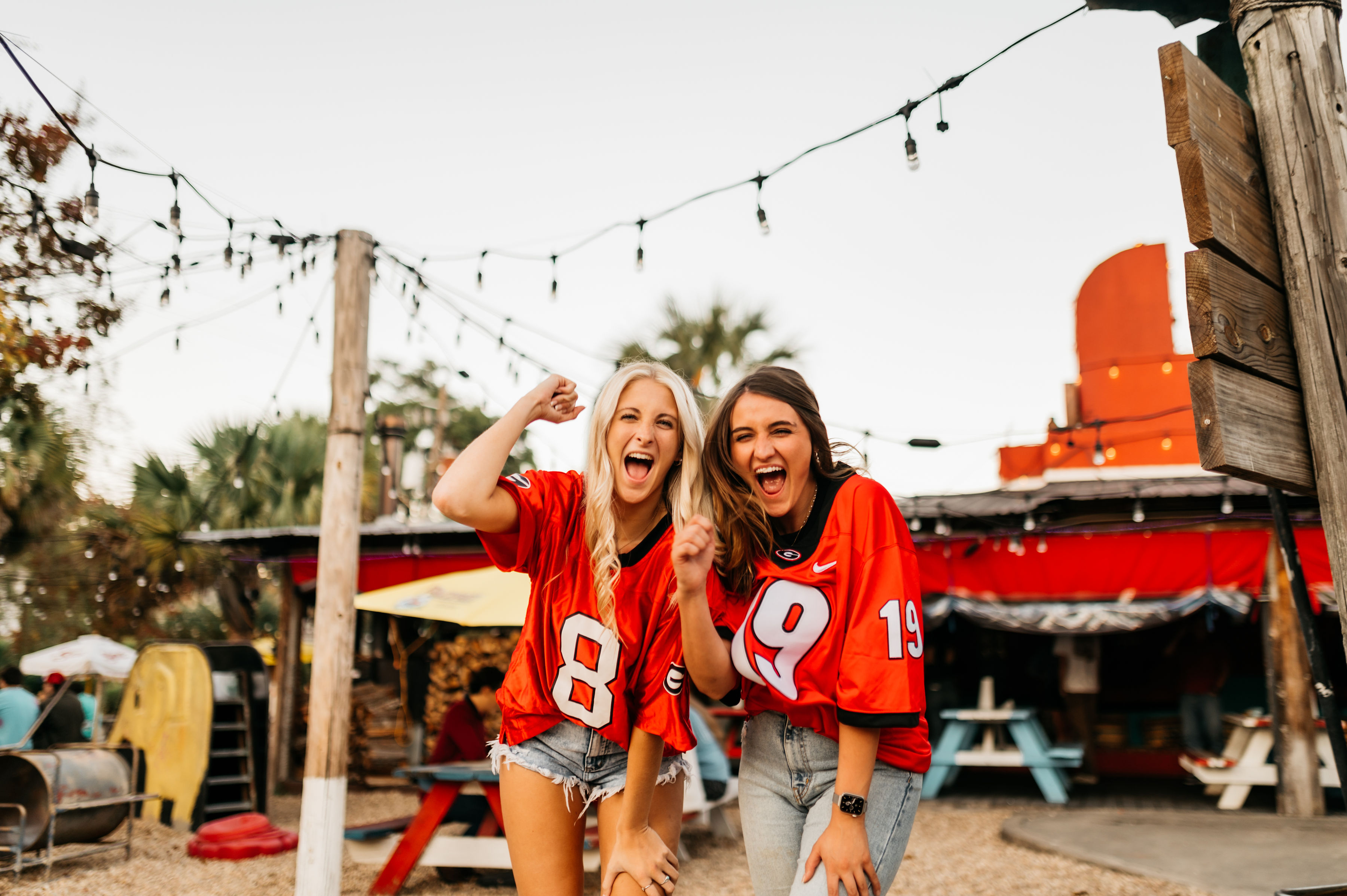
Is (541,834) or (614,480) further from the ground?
(614,480)

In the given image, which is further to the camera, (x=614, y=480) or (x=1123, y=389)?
(x=1123, y=389)

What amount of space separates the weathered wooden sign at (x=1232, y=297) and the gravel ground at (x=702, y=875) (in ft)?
16.5

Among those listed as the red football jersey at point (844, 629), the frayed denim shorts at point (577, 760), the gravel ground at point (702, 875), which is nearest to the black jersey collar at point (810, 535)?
the red football jersey at point (844, 629)

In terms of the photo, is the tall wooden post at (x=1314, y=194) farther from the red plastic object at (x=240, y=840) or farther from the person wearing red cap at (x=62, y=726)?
the person wearing red cap at (x=62, y=726)

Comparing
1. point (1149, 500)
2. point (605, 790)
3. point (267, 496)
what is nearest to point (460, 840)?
point (605, 790)

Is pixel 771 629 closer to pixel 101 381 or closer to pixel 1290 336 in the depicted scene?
pixel 1290 336

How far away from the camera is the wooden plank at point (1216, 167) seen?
70.0 inches

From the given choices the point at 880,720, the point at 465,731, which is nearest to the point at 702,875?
the point at 465,731

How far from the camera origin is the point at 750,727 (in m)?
2.38

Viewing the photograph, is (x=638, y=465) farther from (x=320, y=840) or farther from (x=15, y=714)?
(x=15, y=714)

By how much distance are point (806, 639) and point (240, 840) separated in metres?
7.56

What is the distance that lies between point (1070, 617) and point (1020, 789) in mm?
2880

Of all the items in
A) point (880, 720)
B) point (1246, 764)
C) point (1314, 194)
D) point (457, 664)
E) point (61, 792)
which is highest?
point (1314, 194)

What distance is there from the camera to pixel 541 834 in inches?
90.0
